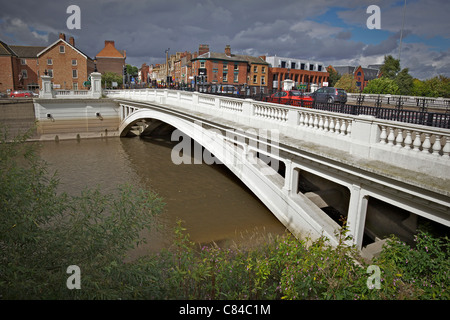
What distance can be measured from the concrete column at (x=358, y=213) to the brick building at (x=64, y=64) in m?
56.7

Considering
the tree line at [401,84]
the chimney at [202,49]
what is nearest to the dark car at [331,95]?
the tree line at [401,84]

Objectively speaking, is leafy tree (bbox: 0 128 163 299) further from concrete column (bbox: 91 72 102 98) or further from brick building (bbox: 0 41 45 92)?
brick building (bbox: 0 41 45 92)

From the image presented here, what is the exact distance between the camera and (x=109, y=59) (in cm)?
7175

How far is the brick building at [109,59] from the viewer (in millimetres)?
71250

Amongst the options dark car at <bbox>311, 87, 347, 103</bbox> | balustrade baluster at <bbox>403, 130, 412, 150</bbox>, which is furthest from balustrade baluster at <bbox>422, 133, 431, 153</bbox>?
dark car at <bbox>311, 87, 347, 103</bbox>

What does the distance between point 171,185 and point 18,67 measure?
Result: 177 ft

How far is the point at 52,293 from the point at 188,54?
73.2m

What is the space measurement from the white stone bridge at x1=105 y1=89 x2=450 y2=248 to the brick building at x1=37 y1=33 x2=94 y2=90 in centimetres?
4842

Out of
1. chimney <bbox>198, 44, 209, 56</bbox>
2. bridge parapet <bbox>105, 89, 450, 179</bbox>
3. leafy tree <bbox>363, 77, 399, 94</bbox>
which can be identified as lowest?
bridge parapet <bbox>105, 89, 450, 179</bbox>

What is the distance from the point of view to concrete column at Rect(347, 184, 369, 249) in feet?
26.0

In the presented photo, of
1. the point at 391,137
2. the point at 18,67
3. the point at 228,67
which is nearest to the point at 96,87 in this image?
the point at 228,67

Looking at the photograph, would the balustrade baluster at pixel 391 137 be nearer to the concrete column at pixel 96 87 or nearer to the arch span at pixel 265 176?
the arch span at pixel 265 176

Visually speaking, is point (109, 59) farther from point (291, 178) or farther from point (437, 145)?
point (437, 145)
